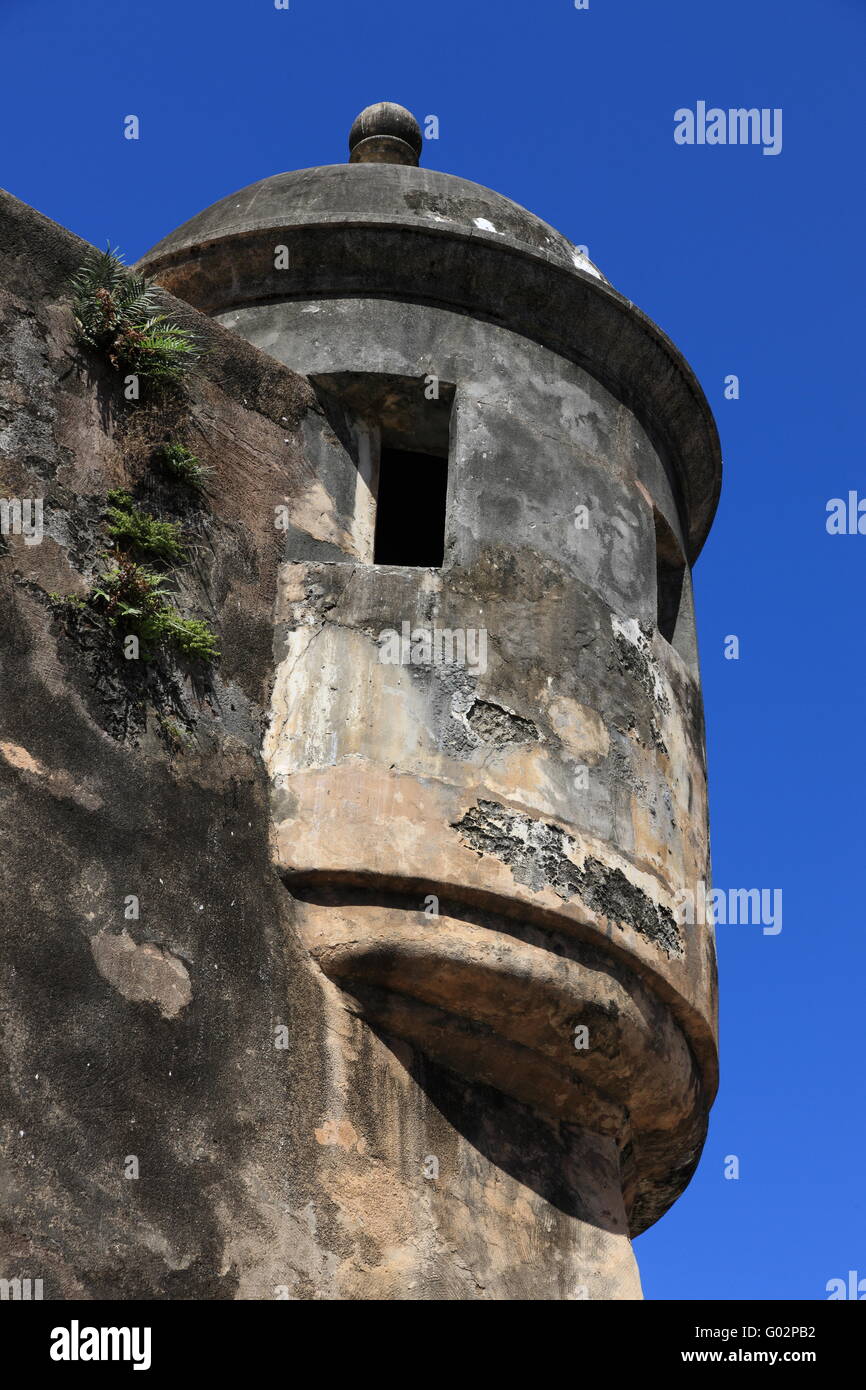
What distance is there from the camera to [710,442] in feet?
30.3

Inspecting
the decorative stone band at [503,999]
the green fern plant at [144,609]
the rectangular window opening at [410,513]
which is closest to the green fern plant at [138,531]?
the green fern plant at [144,609]

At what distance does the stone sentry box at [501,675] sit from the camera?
6898mm

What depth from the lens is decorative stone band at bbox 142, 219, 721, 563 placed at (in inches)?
328

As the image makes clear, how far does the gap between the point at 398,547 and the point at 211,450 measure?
8.77ft

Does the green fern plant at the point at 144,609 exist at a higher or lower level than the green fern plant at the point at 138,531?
lower

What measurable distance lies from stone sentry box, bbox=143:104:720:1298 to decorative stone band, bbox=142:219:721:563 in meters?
0.01

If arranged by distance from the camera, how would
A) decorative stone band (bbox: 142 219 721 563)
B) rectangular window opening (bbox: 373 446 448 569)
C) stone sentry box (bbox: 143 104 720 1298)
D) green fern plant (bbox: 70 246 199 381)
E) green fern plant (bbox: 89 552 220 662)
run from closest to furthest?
green fern plant (bbox: 89 552 220 662) → stone sentry box (bbox: 143 104 720 1298) → green fern plant (bbox: 70 246 199 381) → decorative stone band (bbox: 142 219 721 563) → rectangular window opening (bbox: 373 446 448 569)

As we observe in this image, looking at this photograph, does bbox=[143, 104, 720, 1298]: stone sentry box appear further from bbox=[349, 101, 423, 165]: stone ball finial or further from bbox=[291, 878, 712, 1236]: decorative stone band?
bbox=[349, 101, 423, 165]: stone ball finial

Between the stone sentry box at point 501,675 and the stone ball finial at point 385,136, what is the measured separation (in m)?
0.46

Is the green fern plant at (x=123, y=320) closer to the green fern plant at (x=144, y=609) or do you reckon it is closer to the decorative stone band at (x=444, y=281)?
the green fern plant at (x=144, y=609)

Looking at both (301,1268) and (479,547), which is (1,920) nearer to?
(301,1268)

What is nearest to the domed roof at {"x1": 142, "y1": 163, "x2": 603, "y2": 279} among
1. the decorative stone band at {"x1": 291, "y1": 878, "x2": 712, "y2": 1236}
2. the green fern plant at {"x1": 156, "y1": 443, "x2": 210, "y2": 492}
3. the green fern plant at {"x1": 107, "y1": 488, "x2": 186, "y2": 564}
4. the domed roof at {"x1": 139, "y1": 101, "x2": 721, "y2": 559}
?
the domed roof at {"x1": 139, "y1": 101, "x2": 721, "y2": 559}

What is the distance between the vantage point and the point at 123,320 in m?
7.27

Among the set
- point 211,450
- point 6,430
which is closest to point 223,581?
point 211,450
